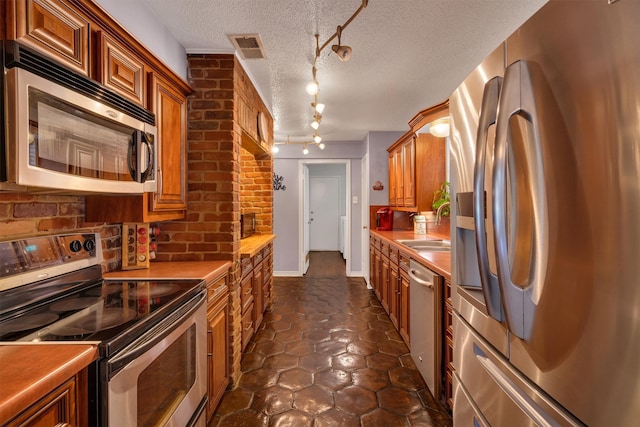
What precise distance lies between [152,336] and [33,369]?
0.37 metres

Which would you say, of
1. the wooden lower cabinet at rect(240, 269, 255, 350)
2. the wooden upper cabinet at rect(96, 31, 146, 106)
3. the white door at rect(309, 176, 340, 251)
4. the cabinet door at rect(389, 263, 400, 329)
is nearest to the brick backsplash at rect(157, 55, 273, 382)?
the wooden lower cabinet at rect(240, 269, 255, 350)

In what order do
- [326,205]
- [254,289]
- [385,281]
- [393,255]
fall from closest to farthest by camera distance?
[254,289] → [393,255] → [385,281] → [326,205]

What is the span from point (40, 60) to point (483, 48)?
2418 millimetres

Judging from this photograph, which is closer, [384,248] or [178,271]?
[178,271]

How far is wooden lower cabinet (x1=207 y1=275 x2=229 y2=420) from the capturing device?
1721 millimetres

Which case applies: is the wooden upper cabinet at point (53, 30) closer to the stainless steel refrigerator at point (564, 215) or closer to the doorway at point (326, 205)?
the stainless steel refrigerator at point (564, 215)

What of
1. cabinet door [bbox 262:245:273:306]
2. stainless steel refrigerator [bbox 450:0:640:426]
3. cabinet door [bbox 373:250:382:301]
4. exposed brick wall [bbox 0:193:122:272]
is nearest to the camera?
stainless steel refrigerator [bbox 450:0:640:426]

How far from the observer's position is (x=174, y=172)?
1888 mm

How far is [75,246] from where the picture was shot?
1435 millimetres

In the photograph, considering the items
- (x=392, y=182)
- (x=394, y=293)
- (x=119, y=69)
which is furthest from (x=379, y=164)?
(x=119, y=69)

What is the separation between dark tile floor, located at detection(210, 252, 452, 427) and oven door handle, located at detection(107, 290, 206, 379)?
0.84 meters

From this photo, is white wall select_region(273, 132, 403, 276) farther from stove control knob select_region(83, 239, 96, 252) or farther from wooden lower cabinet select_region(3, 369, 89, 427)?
wooden lower cabinet select_region(3, 369, 89, 427)

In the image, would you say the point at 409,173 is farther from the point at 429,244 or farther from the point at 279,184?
the point at 279,184

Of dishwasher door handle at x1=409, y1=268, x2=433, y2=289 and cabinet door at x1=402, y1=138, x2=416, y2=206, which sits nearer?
dishwasher door handle at x1=409, y1=268, x2=433, y2=289
